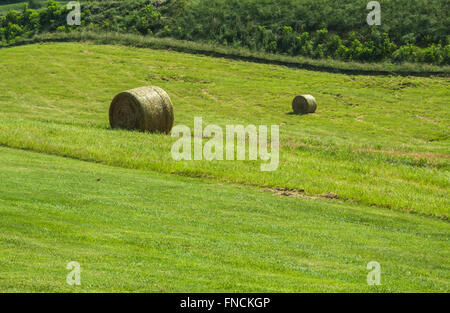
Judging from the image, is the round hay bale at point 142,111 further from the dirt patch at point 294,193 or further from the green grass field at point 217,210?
the dirt patch at point 294,193

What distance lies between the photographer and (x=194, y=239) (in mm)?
13867

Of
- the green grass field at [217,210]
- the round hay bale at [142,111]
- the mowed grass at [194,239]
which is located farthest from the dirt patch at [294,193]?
the round hay bale at [142,111]

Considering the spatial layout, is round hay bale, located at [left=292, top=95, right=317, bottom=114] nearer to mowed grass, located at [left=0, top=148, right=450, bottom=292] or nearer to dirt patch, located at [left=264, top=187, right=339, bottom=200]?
dirt patch, located at [left=264, top=187, right=339, bottom=200]

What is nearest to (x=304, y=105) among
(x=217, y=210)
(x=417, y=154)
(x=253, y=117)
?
(x=253, y=117)

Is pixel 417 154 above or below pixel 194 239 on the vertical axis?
below

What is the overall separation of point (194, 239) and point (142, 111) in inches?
811

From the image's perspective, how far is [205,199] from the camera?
18.6 m

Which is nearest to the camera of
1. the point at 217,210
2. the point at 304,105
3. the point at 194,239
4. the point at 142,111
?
the point at 194,239

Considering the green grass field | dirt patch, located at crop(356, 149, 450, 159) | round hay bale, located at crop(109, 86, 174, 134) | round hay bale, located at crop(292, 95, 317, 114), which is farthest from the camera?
round hay bale, located at crop(292, 95, 317, 114)

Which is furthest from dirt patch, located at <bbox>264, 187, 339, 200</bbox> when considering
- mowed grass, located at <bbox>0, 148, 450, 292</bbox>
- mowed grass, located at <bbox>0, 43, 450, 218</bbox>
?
mowed grass, located at <bbox>0, 148, 450, 292</bbox>

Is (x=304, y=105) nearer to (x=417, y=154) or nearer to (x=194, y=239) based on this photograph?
(x=417, y=154)

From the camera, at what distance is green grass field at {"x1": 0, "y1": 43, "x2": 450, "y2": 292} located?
1150 cm

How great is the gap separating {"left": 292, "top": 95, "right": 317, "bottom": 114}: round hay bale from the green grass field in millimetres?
4703
